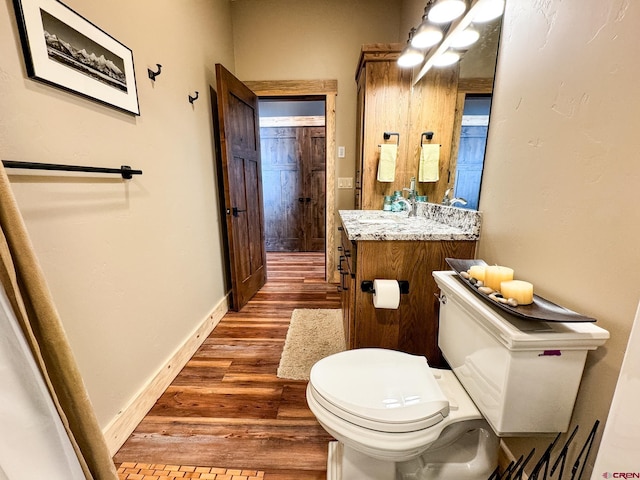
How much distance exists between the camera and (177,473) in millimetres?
1078

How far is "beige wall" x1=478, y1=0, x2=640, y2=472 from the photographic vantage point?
0.61m

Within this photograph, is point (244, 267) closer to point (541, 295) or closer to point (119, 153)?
point (119, 153)

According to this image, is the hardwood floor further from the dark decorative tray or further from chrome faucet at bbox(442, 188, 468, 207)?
chrome faucet at bbox(442, 188, 468, 207)

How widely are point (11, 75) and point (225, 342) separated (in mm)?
1723

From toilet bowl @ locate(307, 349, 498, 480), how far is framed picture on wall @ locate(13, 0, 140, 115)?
1363mm

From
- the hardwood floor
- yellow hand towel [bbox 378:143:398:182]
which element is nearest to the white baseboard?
the hardwood floor

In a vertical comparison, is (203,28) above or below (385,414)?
above

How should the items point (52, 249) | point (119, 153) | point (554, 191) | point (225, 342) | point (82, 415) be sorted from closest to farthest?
point (82, 415) → point (554, 191) → point (52, 249) → point (119, 153) → point (225, 342)

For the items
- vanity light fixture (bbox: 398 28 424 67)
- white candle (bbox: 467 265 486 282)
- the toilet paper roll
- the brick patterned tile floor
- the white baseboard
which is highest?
vanity light fixture (bbox: 398 28 424 67)

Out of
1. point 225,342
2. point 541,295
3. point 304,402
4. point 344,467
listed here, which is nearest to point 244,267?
point 225,342

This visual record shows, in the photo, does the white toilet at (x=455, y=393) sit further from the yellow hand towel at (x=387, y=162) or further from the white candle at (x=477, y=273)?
the yellow hand towel at (x=387, y=162)

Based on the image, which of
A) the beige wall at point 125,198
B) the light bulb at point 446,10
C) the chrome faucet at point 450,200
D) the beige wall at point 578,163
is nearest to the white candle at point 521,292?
the beige wall at point 578,163

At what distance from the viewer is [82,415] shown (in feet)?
2.23

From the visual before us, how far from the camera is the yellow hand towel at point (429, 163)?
1.79 meters
